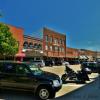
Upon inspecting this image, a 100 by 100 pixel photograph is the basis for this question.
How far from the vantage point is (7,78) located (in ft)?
45.4

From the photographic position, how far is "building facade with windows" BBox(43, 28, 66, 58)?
89.2 meters

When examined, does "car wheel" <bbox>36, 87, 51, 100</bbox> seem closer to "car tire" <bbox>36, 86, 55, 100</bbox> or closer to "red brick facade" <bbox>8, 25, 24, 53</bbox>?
"car tire" <bbox>36, 86, 55, 100</bbox>

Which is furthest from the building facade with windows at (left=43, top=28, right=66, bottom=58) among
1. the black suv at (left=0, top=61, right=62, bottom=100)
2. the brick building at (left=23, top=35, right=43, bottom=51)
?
the black suv at (left=0, top=61, right=62, bottom=100)

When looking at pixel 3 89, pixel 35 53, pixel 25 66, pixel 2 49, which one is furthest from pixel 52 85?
pixel 35 53

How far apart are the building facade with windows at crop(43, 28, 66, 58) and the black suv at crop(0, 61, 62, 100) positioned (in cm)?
7239

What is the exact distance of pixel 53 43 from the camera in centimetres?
9606

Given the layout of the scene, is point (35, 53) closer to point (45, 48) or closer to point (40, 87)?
point (45, 48)

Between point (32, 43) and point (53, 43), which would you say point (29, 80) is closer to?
point (32, 43)

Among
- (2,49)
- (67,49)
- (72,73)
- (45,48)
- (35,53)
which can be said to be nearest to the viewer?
(72,73)

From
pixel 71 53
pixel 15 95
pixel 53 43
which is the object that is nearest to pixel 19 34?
pixel 53 43

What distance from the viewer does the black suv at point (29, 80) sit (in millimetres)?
13297

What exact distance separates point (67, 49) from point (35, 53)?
124 feet

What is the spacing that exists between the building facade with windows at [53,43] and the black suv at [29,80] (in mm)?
72394

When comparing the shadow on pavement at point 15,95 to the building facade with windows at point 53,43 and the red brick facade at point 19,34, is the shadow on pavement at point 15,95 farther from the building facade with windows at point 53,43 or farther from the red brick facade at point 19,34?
the building facade with windows at point 53,43
